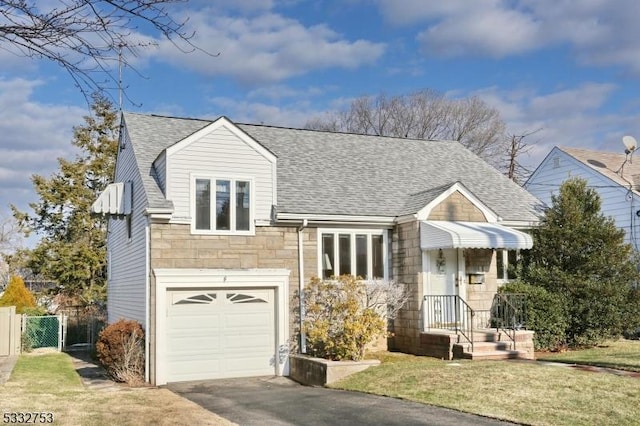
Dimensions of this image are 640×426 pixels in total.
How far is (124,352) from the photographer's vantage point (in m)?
15.0

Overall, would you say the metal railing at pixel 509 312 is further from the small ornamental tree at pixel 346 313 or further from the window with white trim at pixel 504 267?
the small ornamental tree at pixel 346 313

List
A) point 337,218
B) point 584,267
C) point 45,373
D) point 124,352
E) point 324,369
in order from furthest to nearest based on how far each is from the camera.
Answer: point 584,267 < point 337,218 < point 45,373 < point 124,352 < point 324,369

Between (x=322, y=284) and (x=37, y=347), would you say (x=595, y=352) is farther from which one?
(x=37, y=347)

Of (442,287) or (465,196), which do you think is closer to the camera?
(442,287)

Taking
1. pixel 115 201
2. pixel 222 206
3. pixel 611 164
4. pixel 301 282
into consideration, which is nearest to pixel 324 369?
pixel 301 282

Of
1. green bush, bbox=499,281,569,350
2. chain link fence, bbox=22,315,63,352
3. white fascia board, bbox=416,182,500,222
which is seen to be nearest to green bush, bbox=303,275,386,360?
white fascia board, bbox=416,182,500,222

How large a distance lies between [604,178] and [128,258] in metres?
18.1

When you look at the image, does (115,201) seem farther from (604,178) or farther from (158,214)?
(604,178)

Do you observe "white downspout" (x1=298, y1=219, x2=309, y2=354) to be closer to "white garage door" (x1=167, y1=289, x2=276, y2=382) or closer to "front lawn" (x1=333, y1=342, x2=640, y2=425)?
"white garage door" (x1=167, y1=289, x2=276, y2=382)

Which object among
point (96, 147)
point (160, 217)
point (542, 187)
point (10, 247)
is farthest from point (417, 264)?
point (10, 247)

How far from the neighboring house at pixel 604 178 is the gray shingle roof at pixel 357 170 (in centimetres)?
416

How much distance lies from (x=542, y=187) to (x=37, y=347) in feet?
69.3

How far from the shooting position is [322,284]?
637 inches

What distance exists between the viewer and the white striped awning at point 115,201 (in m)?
17.7
